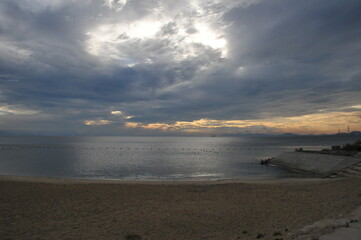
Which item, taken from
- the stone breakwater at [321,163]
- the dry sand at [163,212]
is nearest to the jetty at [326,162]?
the stone breakwater at [321,163]

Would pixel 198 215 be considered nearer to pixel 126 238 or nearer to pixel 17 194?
pixel 126 238

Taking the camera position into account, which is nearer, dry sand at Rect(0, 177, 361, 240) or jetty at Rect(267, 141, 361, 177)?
dry sand at Rect(0, 177, 361, 240)

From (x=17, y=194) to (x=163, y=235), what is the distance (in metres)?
15.0

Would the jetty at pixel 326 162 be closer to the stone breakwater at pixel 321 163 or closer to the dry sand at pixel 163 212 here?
the stone breakwater at pixel 321 163

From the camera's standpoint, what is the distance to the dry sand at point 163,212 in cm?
1129

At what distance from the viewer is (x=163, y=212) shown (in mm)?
15055

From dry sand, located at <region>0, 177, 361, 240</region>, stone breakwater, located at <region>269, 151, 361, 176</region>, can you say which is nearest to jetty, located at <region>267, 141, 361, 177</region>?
stone breakwater, located at <region>269, 151, 361, 176</region>

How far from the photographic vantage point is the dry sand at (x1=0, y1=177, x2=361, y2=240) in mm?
11289

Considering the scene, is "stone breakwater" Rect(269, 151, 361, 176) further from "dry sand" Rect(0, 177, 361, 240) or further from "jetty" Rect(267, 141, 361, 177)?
"dry sand" Rect(0, 177, 361, 240)

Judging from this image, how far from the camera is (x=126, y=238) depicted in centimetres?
1080

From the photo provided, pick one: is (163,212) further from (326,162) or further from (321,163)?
(321,163)

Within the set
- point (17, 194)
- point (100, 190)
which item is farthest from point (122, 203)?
point (17, 194)

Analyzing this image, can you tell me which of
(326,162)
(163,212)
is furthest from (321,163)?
(163,212)

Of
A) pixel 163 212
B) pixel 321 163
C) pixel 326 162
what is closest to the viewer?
pixel 163 212
